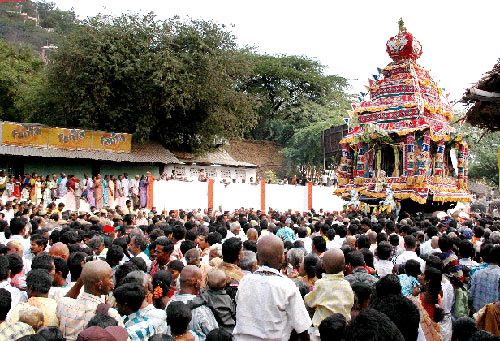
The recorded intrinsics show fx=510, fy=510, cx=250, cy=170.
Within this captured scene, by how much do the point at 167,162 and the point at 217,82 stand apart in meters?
5.16

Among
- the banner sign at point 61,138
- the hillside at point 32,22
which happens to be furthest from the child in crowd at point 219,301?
the hillside at point 32,22

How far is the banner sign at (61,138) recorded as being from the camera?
21234 millimetres

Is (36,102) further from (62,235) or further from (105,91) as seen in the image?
(62,235)

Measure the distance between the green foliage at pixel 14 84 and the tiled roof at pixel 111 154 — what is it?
8.48 metres

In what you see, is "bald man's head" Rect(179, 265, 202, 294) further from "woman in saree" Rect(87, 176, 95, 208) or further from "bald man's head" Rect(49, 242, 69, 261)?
"woman in saree" Rect(87, 176, 95, 208)

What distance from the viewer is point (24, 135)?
21625 millimetres

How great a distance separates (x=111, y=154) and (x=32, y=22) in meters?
57.4

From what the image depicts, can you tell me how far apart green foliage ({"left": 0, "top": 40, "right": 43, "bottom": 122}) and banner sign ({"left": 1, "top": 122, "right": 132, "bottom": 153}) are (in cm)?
853

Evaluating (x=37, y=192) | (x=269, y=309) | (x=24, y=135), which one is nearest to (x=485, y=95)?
(x=269, y=309)

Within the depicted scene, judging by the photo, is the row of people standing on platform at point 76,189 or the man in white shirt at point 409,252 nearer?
the man in white shirt at point 409,252

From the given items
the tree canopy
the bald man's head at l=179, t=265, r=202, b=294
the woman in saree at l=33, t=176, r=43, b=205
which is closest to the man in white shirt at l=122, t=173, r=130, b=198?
the woman in saree at l=33, t=176, r=43, b=205

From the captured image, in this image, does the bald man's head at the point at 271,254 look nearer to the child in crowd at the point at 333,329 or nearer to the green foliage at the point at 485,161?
the child in crowd at the point at 333,329

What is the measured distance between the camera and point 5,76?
1236 inches

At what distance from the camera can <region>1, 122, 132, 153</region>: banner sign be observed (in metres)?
21.2
